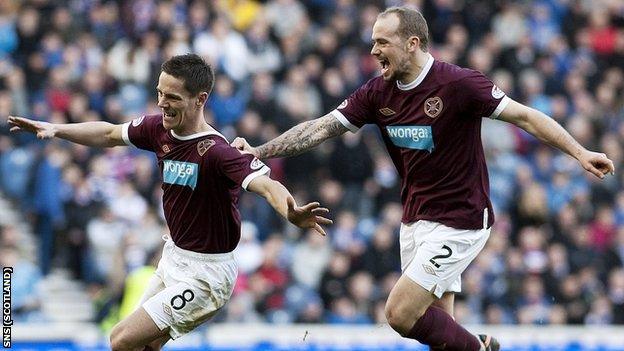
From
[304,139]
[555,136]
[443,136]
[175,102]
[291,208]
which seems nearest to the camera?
[291,208]

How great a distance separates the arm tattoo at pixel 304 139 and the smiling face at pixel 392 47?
66 cm

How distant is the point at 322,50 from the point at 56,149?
420cm

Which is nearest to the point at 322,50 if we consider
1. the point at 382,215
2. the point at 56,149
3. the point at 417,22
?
the point at 382,215

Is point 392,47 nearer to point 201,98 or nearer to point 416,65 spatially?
point 416,65

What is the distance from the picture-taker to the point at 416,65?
9641 millimetres

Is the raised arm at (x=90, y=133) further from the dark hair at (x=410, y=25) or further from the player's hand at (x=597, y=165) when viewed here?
the player's hand at (x=597, y=165)

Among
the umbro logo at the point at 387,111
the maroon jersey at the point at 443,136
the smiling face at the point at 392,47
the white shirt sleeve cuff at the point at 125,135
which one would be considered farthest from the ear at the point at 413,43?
the white shirt sleeve cuff at the point at 125,135

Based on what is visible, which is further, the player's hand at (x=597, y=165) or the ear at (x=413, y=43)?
the ear at (x=413, y=43)

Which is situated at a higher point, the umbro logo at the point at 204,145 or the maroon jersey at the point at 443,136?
the maroon jersey at the point at 443,136

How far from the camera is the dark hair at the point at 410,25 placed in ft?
31.4

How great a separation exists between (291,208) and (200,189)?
1.21 meters

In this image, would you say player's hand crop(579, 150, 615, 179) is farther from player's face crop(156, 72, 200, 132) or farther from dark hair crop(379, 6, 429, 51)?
player's face crop(156, 72, 200, 132)

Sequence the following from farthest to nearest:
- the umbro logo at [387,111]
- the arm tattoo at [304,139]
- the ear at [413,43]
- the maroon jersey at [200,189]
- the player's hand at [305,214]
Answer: the arm tattoo at [304,139], the umbro logo at [387,111], the ear at [413,43], the maroon jersey at [200,189], the player's hand at [305,214]

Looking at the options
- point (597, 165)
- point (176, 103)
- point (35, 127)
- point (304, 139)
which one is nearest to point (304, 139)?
point (304, 139)
